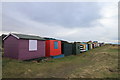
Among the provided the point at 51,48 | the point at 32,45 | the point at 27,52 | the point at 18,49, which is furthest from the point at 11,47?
the point at 51,48

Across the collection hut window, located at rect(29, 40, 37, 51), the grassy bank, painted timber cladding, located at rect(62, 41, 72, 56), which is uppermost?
hut window, located at rect(29, 40, 37, 51)

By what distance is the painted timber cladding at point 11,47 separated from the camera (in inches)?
389

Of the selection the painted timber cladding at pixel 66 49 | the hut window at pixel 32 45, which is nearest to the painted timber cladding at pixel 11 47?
the hut window at pixel 32 45

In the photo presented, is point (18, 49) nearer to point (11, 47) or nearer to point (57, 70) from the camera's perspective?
point (11, 47)

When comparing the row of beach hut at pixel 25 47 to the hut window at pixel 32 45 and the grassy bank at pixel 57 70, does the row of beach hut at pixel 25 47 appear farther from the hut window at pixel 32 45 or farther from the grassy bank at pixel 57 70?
the grassy bank at pixel 57 70

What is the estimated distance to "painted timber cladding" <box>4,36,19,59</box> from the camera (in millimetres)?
9869

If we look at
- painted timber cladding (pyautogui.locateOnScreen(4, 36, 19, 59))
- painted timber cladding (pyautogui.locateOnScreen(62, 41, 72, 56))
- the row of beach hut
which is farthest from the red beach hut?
painted timber cladding (pyautogui.locateOnScreen(4, 36, 19, 59))

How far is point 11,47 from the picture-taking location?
1037 centimetres

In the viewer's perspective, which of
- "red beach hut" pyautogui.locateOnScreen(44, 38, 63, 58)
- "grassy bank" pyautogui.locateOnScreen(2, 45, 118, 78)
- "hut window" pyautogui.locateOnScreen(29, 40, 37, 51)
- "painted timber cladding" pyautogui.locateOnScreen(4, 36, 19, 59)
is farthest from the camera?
"red beach hut" pyautogui.locateOnScreen(44, 38, 63, 58)

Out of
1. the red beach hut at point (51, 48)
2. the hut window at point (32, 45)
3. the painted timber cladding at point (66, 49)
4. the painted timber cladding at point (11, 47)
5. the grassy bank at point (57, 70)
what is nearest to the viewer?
the grassy bank at point (57, 70)

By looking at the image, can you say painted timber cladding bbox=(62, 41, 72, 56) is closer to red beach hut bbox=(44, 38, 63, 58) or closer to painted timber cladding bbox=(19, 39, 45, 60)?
red beach hut bbox=(44, 38, 63, 58)

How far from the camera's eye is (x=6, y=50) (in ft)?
35.9

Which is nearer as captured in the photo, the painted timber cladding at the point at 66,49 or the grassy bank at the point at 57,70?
the grassy bank at the point at 57,70

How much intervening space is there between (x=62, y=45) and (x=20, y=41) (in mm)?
9272
